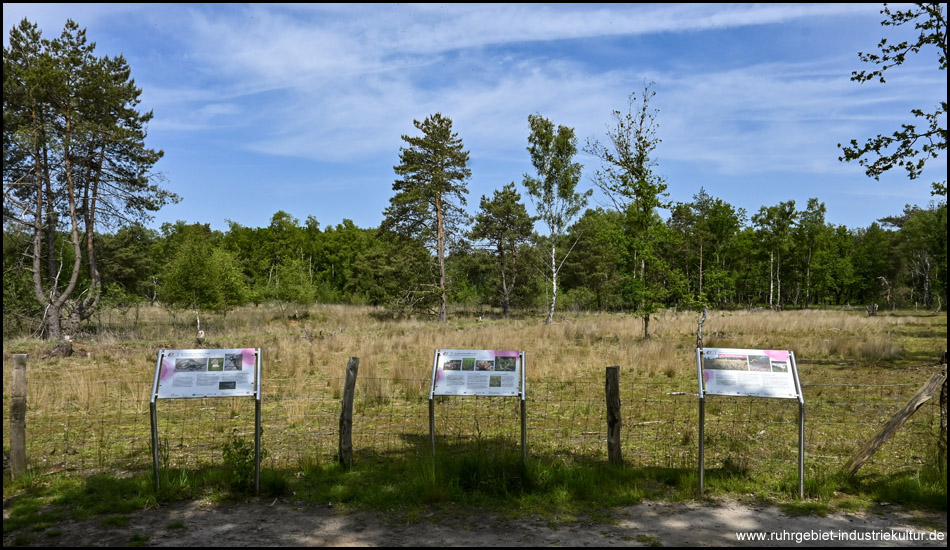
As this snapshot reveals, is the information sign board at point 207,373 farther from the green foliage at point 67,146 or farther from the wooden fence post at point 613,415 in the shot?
the green foliage at point 67,146

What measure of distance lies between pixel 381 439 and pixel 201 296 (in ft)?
78.6

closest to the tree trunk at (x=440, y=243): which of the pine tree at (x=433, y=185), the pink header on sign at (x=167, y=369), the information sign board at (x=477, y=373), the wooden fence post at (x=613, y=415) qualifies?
the pine tree at (x=433, y=185)

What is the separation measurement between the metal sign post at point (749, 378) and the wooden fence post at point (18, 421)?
791 centimetres

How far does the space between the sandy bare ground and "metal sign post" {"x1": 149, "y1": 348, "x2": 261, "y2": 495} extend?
850mm

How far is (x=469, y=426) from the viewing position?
32.5 ft

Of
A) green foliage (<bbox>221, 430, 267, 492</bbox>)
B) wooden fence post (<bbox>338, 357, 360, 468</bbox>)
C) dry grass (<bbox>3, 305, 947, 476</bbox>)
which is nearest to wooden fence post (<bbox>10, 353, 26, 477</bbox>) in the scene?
dry grass (<bbox>3, 305, 947, 476</bbox>)

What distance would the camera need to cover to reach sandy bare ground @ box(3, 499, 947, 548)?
5188mm

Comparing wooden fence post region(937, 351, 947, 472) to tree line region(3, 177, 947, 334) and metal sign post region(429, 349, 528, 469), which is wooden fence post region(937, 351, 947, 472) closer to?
metal sign post region(429, 349, 528, 469)

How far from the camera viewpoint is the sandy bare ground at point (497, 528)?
5.19 meters

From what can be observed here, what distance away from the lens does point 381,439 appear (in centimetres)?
898

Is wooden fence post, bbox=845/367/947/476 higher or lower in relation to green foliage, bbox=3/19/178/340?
lower

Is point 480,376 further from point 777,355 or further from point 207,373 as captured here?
point 777,355

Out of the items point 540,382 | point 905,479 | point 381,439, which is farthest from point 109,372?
point 905,479

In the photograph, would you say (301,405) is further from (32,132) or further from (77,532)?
Answer: (32,132)
